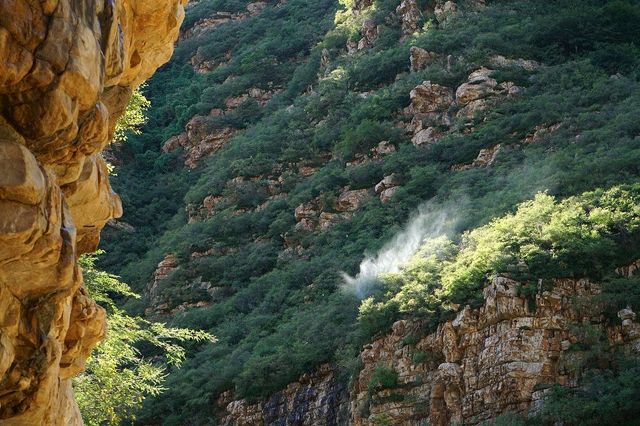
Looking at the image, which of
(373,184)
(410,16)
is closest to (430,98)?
(373,184)

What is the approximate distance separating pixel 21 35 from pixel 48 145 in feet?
2.65

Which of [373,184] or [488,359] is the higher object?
[488,359]

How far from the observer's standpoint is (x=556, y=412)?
14.2 m

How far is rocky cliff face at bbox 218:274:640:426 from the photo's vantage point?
15328mm

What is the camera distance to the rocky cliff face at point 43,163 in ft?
18.0

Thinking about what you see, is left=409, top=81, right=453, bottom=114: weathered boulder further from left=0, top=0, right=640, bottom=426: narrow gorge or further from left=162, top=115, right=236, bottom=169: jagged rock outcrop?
left=162, top=115, right=236, bottom=169: jagged rock outcrop

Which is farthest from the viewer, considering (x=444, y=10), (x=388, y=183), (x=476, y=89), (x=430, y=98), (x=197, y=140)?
(x=197, y=140)

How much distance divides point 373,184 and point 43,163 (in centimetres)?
2381

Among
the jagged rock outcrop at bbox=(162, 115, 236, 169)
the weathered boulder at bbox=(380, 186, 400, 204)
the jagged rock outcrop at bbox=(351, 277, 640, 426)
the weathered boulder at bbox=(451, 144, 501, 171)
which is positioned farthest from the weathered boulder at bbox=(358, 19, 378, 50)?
the jagged rock outcrop at bbox=(351, 277, 640, 426)

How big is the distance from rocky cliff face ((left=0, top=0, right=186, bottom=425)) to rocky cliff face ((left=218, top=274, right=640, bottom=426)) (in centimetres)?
982

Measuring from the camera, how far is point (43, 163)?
616 cm

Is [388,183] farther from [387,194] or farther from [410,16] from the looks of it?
[410,16]

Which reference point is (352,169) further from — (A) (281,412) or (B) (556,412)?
(B) (556,412)

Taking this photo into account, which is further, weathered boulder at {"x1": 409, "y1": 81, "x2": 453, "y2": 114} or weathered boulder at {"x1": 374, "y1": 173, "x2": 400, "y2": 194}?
weathered boulder at {"x1": 409, "y1": 81, "x2": 453, "y2": 114}
